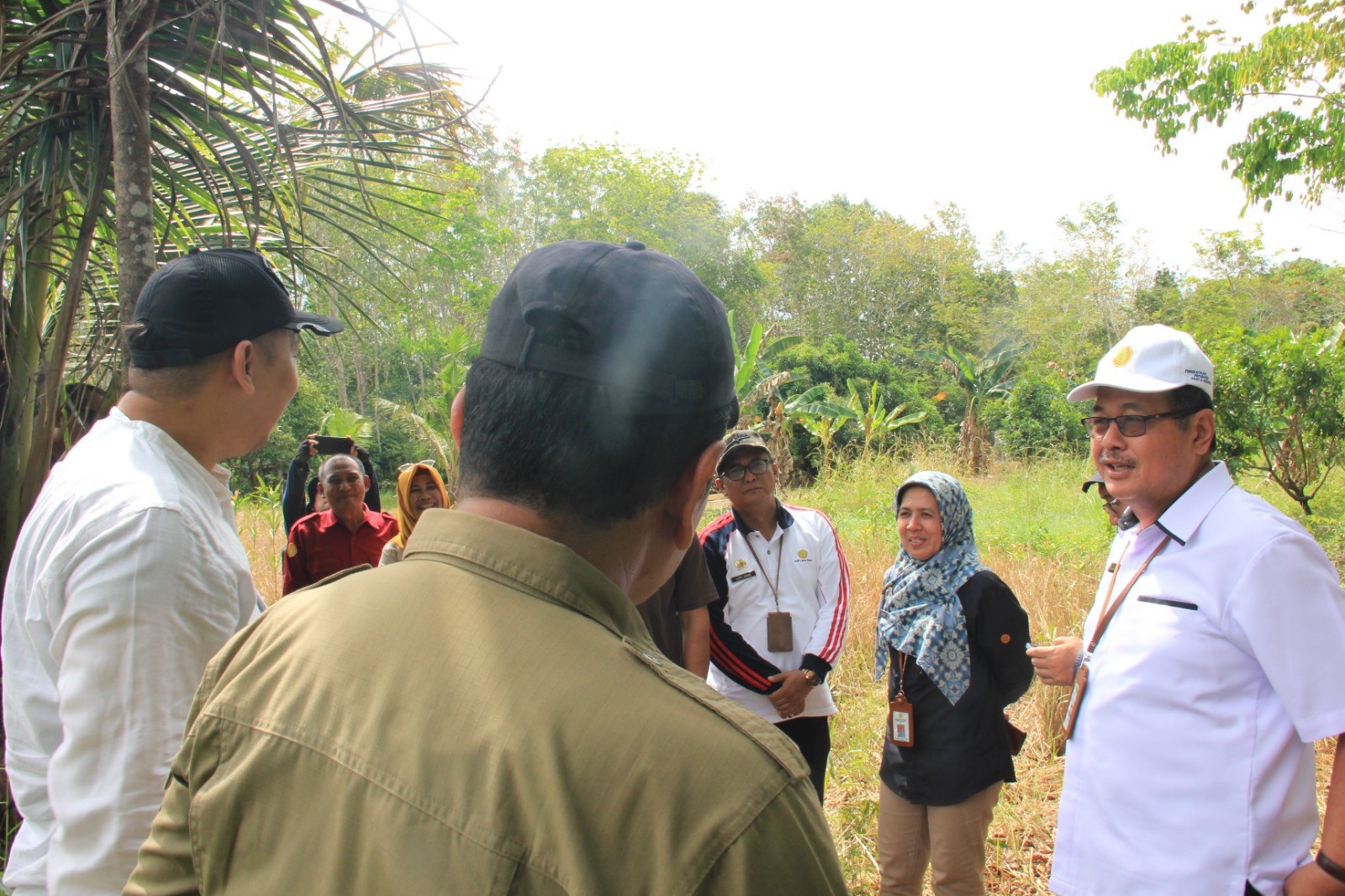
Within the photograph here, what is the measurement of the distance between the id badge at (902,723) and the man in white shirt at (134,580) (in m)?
2.26

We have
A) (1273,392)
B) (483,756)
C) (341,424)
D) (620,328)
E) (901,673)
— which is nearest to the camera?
(483,756)

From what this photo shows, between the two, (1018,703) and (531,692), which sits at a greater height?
(531,692)

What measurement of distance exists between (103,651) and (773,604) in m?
2.68

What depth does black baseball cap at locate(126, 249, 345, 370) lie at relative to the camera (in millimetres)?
1721

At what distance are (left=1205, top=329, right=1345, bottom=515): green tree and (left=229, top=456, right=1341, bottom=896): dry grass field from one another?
1450mm

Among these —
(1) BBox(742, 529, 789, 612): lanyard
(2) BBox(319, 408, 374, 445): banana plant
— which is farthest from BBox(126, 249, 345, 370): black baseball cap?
(2) BBox(319, 408, 374, 445): banana plant

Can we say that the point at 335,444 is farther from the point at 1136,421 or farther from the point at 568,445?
the point at 568,445

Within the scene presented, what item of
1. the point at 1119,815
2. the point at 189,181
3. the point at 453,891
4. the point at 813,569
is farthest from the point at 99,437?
the point at 813,569

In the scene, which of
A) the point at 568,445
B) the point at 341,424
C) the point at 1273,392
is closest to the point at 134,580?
the point at 568,445

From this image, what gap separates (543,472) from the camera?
0.90 m

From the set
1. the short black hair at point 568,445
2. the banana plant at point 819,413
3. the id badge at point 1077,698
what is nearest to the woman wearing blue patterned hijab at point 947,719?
the id badge at point 1077,698

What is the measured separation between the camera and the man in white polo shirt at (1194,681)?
1872 mm

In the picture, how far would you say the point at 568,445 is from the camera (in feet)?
2.90

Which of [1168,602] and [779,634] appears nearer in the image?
[1168,602]
